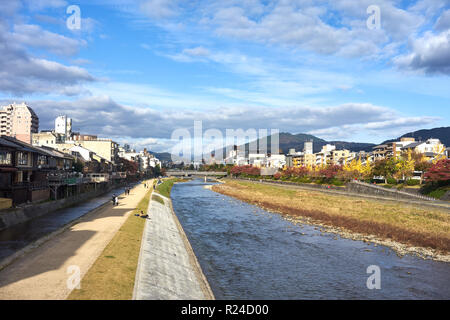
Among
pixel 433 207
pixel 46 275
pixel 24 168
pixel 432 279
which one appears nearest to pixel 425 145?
pixel 433 207

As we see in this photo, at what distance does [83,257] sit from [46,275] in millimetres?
3481

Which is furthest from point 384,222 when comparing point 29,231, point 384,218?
point 29,231

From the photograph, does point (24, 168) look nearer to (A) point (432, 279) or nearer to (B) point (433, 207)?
(A) point (432, 279)

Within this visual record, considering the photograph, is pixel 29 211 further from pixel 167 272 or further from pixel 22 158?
pixel 167 272

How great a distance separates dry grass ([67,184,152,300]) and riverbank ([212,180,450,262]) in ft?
75.4

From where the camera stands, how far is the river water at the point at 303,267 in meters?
21.0

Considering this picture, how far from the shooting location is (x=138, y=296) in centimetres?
1545

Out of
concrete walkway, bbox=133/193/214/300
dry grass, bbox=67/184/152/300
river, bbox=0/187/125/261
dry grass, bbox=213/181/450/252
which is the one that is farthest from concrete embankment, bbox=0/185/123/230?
dry grass, bbox=213/181/450/252

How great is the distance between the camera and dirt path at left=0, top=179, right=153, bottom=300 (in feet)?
49.3

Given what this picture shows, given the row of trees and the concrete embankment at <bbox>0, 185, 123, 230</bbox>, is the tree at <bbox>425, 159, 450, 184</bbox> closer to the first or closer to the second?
the row of trees

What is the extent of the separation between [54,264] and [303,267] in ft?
56.0

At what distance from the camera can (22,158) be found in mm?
47000

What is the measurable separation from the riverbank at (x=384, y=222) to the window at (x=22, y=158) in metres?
38.2

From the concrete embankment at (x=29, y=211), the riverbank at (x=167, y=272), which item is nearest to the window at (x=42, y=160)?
the concrete embankment at (x=29, y=211)
